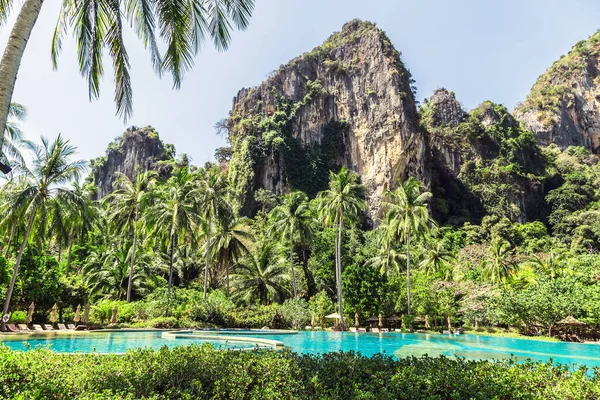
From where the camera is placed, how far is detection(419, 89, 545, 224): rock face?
53094mm

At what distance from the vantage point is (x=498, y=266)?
111 feet

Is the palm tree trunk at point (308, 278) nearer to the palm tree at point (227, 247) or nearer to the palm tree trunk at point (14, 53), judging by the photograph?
the palm tree at point (227, 247)

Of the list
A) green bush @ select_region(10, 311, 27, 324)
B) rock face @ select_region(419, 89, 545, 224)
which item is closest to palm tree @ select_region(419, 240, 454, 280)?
rock face @ select_region(419, 89, 545, 224)

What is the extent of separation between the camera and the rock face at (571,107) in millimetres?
74438

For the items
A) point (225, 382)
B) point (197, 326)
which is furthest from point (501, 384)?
point (197, 326)

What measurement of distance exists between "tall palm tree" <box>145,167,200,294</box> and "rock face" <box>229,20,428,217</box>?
23.6 m

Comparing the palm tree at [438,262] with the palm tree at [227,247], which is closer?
the palm tree at [227,247]

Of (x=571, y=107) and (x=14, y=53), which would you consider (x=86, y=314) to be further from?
(x=571, y=107)

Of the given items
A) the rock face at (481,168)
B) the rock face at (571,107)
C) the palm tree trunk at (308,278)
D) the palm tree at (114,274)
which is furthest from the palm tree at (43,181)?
the rock face at (571,107)

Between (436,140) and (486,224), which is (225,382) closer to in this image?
(486,224)

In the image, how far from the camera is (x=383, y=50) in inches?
2200

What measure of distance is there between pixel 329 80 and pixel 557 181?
127ft

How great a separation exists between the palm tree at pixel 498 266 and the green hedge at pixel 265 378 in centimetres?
3110

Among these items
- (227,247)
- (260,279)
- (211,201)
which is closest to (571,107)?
(260,279)
